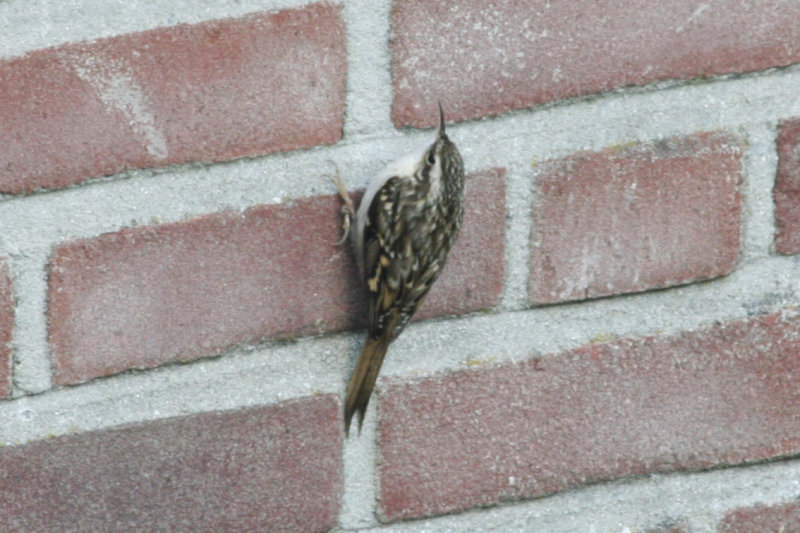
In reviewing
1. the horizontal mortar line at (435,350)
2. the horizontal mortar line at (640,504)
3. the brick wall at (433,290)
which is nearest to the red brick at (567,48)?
the brick wall at (433,290)

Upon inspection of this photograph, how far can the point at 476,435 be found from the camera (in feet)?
2.71

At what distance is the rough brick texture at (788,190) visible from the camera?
79 centimetres

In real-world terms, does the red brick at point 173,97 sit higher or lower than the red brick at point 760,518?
higher

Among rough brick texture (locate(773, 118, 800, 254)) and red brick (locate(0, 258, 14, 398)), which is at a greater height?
rough brick texture (locate(773, 118, 800, 254))

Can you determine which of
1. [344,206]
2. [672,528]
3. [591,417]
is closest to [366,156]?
[344,206]

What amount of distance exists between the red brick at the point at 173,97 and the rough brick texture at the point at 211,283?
5 centimetres

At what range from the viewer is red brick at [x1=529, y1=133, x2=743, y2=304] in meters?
0.80

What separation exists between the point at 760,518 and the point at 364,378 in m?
0.34

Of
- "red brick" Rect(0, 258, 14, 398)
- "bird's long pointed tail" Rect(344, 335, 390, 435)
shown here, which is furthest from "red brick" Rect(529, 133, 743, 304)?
"red brick" Rect(0, 258, 14, 398)

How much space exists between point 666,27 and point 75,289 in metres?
0.49

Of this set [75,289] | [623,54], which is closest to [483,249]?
[623,54]

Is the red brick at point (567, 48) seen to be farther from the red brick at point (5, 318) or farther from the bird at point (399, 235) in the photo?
the red brick at point (5, 318)

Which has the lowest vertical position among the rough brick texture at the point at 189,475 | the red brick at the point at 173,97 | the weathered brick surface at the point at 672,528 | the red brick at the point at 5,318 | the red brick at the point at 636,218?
the weathered brick surface at the point at 672,528

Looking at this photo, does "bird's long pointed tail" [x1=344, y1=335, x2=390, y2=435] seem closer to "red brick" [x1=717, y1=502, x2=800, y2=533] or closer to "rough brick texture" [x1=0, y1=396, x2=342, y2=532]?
"rough brick texture" [x1=0, y1=396, x2=342, y2=532]
